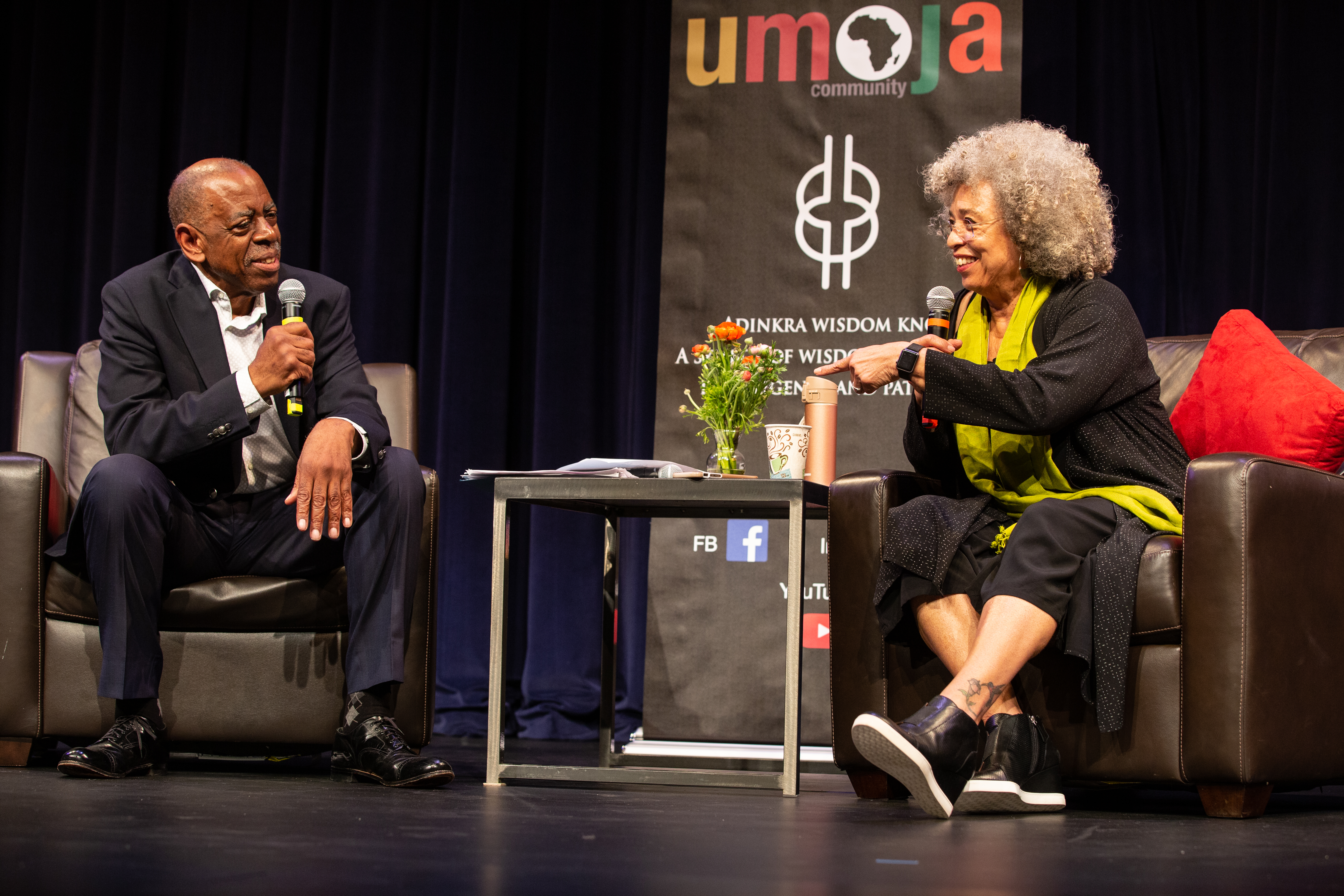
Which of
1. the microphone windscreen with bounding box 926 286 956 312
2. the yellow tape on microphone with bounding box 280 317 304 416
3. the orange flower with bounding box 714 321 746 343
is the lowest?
the yellow tape on microphone with bounding box 280 317 304 416

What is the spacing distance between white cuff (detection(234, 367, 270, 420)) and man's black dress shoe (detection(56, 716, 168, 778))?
0.54 metres

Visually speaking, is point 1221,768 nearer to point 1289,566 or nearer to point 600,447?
point 1289,566

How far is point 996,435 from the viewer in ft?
7.34

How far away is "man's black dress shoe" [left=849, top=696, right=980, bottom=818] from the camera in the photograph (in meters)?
1.75

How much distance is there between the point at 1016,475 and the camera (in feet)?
7.32

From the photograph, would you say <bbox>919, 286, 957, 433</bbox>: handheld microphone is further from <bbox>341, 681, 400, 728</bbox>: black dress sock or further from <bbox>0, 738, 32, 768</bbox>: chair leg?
<bbox>0, 738, 32, 768</bbox>: chair leg

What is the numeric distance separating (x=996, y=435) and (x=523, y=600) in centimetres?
189

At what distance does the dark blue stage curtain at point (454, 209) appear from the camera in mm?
3713

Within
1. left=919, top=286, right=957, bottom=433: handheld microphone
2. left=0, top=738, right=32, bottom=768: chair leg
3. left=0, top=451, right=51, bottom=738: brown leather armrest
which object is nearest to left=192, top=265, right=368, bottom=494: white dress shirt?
left=0, top=451, right=51, bottom=738: brown leather armrest

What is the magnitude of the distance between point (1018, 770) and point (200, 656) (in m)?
1.41

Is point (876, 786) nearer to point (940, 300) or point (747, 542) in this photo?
point (940, 300)

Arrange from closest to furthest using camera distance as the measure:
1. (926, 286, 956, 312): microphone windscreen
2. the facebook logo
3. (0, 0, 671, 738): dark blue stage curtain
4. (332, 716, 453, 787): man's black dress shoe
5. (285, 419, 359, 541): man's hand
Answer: (332, 716, 453, 787): man's black dress shoe
(285, 419, 359, 541): man's hand
(926, 286, 956, 312): microphone windscreen
the facebook logo
(0, 0, 671, 738): dark blue stage curtain

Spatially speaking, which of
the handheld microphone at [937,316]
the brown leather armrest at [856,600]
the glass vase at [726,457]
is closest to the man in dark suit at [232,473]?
the glass vase at [726,457]

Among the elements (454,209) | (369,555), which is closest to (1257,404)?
(369,555)
